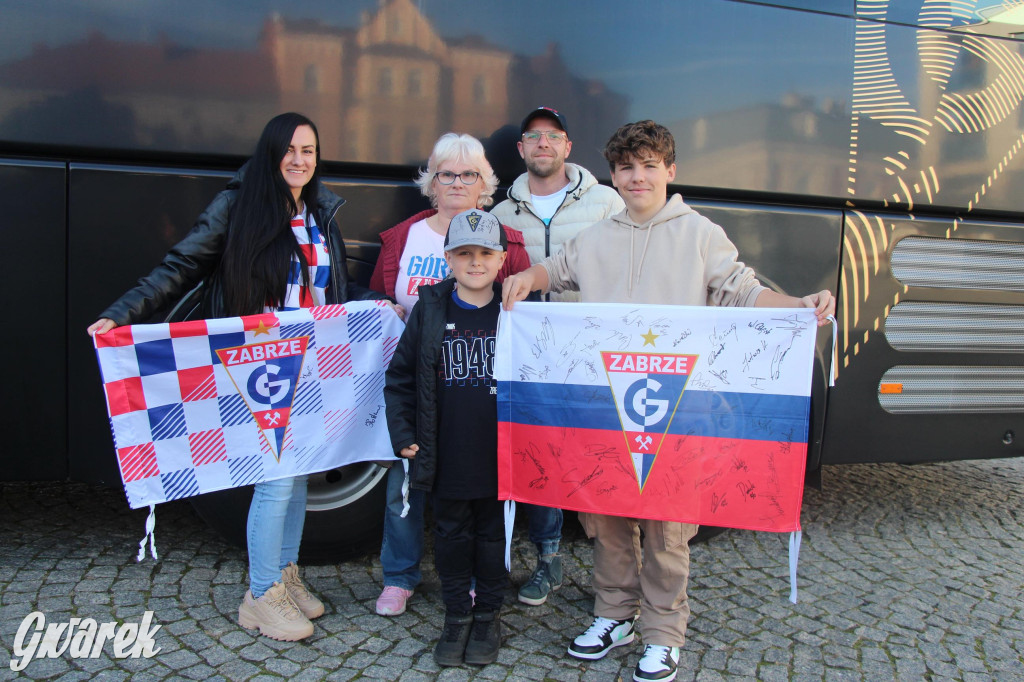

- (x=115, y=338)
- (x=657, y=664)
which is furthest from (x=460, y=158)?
(x=657, y=664)

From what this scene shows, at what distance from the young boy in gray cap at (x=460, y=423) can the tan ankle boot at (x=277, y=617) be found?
0.51m

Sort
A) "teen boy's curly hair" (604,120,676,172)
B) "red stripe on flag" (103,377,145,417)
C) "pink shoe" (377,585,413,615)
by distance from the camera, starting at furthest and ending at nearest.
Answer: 1. "pink shoe" (377,585,413,615)
2. "red stripe on flag" (103,377,145,417)
3. "teen boy's curly hair" (604,120,676,172)

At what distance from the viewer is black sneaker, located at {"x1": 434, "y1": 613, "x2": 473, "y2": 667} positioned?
2.59m

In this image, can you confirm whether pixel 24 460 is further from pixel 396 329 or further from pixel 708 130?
pixel 708 130

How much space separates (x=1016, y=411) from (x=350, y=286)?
319cm

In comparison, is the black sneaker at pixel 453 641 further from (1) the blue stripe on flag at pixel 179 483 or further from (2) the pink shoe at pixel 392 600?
(1) the blue stripe on flag at pixel 179 483

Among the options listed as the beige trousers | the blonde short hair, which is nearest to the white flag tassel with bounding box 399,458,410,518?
the beige trousers

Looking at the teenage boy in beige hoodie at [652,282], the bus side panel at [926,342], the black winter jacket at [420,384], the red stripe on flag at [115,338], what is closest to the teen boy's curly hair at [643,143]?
the teenage boy in beige hoodie at [652,282]

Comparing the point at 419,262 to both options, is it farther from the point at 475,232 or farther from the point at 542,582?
the point at 542,582

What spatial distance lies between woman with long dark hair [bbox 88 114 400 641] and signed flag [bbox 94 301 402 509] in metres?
0.08

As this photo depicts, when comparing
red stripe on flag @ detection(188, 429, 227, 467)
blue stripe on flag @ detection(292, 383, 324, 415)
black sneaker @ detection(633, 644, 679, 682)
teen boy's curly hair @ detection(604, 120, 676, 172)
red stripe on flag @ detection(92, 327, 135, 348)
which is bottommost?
black sneaker @ detection(633, 644, 679, 682)

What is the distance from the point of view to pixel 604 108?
318cm

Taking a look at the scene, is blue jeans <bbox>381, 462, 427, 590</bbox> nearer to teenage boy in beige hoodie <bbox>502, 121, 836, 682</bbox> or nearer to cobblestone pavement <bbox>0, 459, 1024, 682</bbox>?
cobblestone pavement <bbox>0, 459, 1024, 682</bbox>

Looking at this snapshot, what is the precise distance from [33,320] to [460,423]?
171 centimetres
